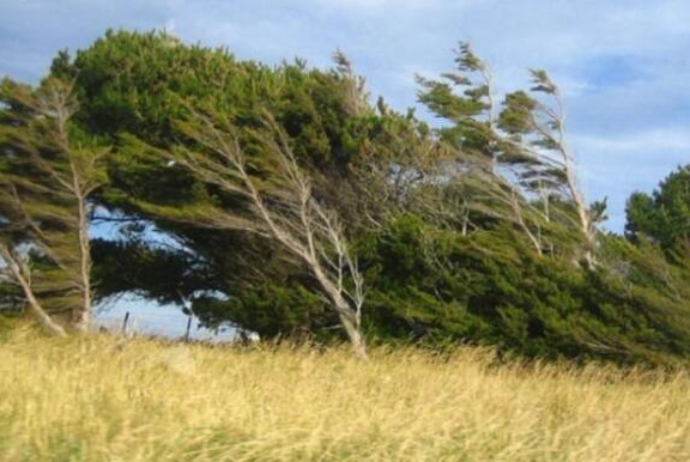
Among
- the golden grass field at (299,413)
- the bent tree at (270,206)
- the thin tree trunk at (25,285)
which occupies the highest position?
the bent tree at (270,206)

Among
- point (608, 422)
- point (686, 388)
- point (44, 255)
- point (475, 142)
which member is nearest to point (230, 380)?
point (608, 422)

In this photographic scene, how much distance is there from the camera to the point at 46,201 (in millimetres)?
28734

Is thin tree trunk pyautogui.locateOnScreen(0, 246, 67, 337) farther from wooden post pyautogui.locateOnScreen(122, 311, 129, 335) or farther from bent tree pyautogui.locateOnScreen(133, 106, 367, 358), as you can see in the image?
wooden post pyautogui.locateOnScreen(122, 311, 129, 335)

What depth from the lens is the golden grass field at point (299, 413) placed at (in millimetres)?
7145

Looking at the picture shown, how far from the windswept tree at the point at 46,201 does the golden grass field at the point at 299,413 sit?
14.4 m

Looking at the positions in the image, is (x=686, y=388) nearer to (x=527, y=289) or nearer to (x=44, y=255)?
(x=527, y=289)

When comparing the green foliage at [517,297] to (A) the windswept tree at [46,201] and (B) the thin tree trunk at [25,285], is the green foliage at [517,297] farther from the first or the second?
(B) the thin tree trunk at [25,285]

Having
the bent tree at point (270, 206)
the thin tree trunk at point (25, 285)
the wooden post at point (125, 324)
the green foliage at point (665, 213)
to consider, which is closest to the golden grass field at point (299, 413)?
the wooden post at point (125, 324)

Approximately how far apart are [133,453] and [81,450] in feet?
1.05

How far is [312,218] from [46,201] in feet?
21.9

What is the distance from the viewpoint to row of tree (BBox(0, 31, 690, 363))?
26.3 metres

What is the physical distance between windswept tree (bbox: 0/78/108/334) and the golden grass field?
14358 mm

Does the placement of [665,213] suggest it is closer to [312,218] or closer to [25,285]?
[312,218]

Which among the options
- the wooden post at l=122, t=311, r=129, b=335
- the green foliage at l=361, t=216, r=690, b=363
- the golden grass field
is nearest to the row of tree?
the green foliage at l=361, t=216, r=690, b=363
